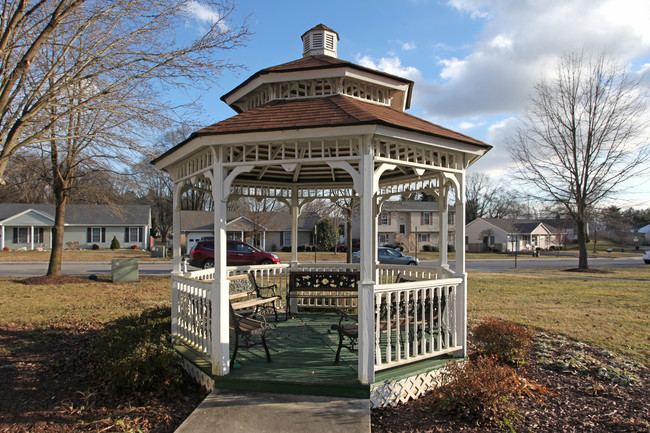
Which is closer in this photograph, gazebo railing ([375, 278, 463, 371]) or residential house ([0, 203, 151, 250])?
gazebo railing ([375, 278, 463, 371])

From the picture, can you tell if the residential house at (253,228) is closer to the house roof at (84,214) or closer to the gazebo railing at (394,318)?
the house roof at (84,214)

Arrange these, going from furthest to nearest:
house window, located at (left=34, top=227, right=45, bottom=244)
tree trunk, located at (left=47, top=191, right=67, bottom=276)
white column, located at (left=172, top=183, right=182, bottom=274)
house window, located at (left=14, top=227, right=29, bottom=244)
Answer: house window, located at (left=34, top=227, right=45, bottom=244) < house window, located at (left=14, top=227, right=29, bottom=244) < tree trunk, located at (left=47, top=191, right=67, bottom=276) < white column, located at (left=172, top=183, right=182, bottom=274)

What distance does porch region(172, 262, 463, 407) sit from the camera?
15.1ft

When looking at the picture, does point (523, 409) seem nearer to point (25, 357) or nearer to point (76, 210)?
point (25, 357)

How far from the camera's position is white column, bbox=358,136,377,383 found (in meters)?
4.53

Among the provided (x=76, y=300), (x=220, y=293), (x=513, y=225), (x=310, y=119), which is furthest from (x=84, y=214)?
(x=513, y=225)

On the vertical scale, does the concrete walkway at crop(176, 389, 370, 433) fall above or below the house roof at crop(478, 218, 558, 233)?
below

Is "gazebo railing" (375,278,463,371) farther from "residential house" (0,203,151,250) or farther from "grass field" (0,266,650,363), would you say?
"residential house" (0,203,151,250)

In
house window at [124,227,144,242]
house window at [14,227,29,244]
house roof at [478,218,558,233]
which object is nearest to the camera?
house window at [14,227,29,244]

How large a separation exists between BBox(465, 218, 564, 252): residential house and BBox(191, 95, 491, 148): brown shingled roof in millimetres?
49038

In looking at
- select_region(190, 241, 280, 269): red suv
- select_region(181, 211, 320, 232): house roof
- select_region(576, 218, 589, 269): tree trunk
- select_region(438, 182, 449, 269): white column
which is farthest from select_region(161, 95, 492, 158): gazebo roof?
select_region(181, 211, 320, 232): house roof

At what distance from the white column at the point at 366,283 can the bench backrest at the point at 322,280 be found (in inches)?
127

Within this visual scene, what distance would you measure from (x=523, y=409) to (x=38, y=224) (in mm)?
44323

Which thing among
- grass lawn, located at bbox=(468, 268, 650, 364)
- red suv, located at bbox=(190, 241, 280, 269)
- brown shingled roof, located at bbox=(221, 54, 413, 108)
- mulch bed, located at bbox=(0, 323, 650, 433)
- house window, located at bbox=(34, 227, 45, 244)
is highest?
brown shingled roof, located at bbox=(221, 54, 413, 108)
